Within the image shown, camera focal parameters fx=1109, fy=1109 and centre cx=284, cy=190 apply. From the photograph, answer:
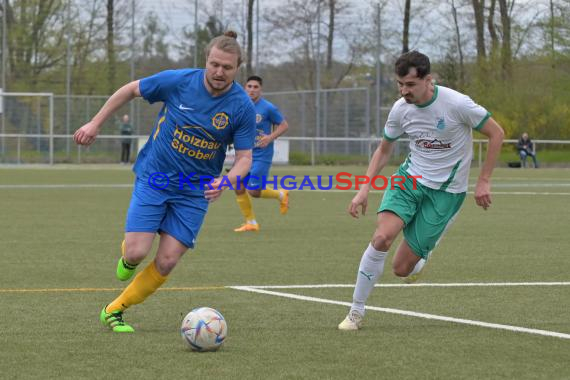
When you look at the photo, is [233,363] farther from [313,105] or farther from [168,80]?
[313,105]

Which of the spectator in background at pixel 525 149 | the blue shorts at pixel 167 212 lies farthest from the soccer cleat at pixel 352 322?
the spectator in background at pixel 525 149

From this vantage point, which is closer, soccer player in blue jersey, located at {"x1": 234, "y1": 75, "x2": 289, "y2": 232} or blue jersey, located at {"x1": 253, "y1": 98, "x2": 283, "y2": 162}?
soccer player in blue jersey, located at {"x1": 234, "y1": 75, "x2": 289, "y2": 232}

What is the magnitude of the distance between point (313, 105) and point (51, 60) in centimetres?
1007

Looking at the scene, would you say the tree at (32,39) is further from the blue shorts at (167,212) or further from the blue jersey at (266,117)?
the blue shorts at (167,212)

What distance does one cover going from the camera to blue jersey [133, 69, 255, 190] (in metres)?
6.98

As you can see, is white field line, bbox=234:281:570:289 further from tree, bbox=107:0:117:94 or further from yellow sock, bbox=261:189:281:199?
tree, bbox=107:0:117:94

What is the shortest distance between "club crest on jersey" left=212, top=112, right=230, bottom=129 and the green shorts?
49.8 inches

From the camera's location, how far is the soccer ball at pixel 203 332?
617 cm

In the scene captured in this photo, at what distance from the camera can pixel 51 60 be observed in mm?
42000

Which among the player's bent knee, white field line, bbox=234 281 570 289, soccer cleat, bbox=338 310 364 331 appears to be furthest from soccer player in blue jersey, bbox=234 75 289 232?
soccer cleat, bbox=338 310 364 331

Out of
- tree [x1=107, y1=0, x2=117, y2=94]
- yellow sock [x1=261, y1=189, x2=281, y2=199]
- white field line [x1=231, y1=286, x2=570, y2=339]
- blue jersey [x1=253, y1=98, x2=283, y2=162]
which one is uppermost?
tree [x1=107, y1=0, x2=117, y2=94]

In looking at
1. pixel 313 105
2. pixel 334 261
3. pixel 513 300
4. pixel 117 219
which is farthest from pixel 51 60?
pixel 513 300

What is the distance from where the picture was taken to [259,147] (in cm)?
1435

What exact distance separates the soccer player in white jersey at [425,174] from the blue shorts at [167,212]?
105 cm
